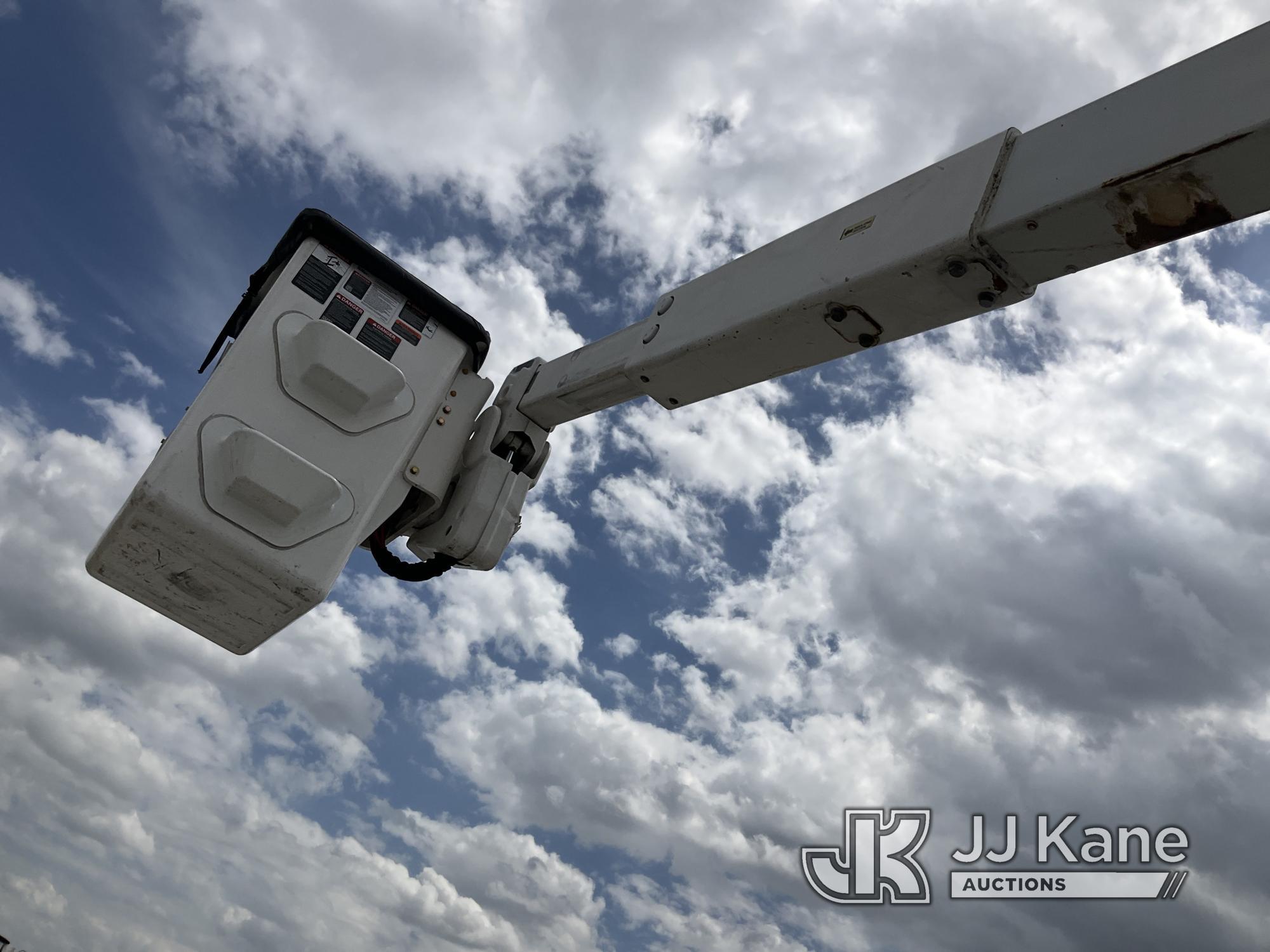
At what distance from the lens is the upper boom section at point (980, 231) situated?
2945 mm

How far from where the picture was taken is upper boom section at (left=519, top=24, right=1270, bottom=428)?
9.66ft

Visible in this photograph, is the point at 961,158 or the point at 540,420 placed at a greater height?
the point at 961,158

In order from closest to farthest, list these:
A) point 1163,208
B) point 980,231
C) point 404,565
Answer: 1. point 1163,208
2. point 980,231
3. point 404,565

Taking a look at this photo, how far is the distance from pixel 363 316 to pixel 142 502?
1.36 meters

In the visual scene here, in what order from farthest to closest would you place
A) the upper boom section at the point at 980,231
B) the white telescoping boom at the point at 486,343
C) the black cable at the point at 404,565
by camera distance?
the black cable at the point at 404,565 < the white telescoping boom at the point at 486,343 < the upper boom section at the point at 980,231

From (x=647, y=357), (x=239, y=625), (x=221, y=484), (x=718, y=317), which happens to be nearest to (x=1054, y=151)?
(x=718, y=317)

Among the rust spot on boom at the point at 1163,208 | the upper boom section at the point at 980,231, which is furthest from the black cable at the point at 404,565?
the rust spot on boom at the point at 1163,208

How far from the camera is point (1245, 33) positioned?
9.65ft

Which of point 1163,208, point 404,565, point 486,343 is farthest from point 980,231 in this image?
point 404,565

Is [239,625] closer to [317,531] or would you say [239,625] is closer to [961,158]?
[317,531]

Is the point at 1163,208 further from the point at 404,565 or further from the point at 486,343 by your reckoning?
the point at 404,565

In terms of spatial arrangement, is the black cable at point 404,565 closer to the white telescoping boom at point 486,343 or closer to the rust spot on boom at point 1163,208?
the white telescoping boom at point 486,343

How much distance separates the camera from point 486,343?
5.21 m

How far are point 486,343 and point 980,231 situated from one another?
8.61ft
